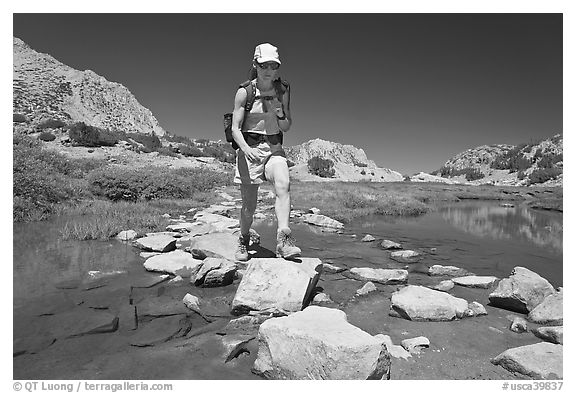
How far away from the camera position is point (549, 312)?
10.8 ft

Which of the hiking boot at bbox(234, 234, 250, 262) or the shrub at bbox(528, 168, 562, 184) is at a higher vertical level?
the shrub at bbox(528, 168, 562, 184)

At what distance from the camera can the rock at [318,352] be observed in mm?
2102

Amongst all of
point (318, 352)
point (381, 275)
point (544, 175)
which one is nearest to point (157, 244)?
point (381, 275)

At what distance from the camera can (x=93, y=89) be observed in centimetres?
5275

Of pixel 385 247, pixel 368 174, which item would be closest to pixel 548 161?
pixel 368 174

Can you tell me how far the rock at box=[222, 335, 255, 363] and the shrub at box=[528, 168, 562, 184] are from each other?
4775cm

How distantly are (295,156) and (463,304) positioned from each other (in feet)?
237

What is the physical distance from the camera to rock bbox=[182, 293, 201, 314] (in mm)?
3490

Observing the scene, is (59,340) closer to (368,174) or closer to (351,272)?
(351,272)

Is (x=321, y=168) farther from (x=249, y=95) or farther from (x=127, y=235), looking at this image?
(x=249, y=95)

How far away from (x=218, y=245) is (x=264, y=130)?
2070 mm

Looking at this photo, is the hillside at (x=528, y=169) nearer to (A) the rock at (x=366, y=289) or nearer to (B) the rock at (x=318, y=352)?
(A) the rock at (x=366, y=289)

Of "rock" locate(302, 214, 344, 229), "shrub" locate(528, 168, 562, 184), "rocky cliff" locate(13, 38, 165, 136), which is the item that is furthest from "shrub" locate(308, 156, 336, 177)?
"rock" locate(302, 214, 344, 229)

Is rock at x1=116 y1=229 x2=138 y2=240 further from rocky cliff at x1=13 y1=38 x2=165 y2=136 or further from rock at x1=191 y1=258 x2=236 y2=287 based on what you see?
rocky cliff at x1=13 y1=38 x2=165 y2=136
